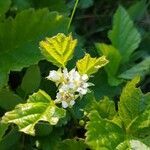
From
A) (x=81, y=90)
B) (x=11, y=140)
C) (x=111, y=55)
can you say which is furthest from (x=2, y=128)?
(x=111, y=55)

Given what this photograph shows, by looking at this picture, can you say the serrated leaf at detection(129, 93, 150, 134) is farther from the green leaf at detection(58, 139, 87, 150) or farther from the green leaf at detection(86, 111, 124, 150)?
the green leaf at detection(58, 139, 87, 150)

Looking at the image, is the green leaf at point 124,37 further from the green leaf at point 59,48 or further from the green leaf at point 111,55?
the green leaf at point 59,48

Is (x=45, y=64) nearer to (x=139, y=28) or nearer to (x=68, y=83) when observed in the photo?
(x=68, y=83)

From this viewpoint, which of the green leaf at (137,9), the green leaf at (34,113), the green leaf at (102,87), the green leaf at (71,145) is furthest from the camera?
the green leaf at (137,9)

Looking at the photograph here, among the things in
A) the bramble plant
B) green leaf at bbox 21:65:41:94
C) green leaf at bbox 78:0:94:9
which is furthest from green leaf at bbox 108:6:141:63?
Result: green leaf at bbox 21:65:41:94

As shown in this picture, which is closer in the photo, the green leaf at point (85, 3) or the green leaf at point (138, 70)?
the green leaf at point (138, 70)

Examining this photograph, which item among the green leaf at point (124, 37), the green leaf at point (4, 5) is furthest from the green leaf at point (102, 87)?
the green leaf at point (4, 5)

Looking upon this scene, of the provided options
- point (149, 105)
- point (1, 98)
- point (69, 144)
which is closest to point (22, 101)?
point (1, 98)
